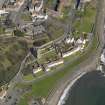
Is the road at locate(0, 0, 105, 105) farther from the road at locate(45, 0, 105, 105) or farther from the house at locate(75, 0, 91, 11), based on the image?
the house at locate(75, 0, 91, 11)

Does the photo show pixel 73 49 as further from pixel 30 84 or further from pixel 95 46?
pixel 30 84

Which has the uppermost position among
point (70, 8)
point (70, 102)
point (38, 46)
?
point (70, 8)

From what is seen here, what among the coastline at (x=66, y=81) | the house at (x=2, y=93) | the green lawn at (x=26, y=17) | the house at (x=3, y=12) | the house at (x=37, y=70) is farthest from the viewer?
the house at (x=3, y=12)

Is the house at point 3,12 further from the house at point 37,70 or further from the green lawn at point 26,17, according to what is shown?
the house at point 37,70

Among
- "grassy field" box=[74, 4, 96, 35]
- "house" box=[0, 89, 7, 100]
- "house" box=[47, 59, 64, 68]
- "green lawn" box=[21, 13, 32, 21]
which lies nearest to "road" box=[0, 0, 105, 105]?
"house" box=[0, 89, 7, 100]

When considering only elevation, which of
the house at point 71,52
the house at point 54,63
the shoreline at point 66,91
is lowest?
the shoreline at point 66,91

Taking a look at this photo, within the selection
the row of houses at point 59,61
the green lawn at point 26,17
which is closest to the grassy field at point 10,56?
the row of houses at point 59,61

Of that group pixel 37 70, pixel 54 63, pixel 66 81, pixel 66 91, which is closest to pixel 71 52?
pixel 54 63

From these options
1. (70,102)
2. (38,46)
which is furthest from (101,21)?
(70,102)
